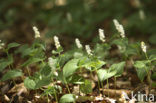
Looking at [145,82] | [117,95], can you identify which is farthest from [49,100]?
[145,82]

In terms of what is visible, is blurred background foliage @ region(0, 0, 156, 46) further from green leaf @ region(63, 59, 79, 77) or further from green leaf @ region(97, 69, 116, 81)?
green leaf @ region(63, 59, 79, 77)

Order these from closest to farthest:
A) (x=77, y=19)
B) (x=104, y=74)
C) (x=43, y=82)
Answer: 1. (x=43, y=82)
2. (x=104, y=74)
3. (x=77, y=19)

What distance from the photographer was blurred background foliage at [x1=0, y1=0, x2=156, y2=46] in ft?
18.2

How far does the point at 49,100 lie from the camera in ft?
9.43

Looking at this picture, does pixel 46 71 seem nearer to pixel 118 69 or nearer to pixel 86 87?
pixel 86 87

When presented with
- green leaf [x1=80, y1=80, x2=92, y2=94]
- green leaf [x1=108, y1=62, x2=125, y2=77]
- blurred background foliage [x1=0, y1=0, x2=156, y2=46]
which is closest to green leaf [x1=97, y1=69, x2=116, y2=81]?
green leaf [x1=108, y1=62, x2=125, y2=77]

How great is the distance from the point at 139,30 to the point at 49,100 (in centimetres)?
356

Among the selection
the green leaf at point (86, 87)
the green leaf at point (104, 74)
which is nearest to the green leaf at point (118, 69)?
the green leaf at point (104, 74)

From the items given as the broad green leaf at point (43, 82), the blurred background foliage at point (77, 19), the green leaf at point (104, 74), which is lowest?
the broad green leaf at point (43, 82)

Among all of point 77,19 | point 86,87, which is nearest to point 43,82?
point 86,87

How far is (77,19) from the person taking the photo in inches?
236

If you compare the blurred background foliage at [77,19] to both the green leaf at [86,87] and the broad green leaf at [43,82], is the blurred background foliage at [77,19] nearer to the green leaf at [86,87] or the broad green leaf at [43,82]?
the green leaf at [86,87]

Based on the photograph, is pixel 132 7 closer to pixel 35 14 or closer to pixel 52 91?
pixel 35 14

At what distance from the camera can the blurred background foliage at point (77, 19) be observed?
554 centimetres
